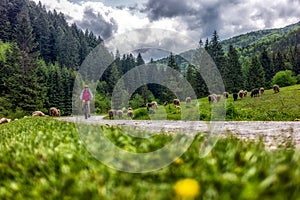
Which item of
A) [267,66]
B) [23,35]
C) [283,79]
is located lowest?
[283,79]

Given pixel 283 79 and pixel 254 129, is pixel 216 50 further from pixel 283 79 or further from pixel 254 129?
pixel 254 129

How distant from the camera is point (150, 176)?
3309 mm

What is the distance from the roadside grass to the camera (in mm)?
2506

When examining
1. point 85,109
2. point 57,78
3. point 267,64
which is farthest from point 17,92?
point 267,64

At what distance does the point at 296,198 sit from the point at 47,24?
14414cm

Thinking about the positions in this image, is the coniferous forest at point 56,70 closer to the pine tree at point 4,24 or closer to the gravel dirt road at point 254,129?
the pine tree at point 4,24

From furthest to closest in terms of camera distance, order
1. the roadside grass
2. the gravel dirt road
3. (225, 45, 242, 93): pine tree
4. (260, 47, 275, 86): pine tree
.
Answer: (260, 47, 275, 86): pine tree → (225, 45, 242, 93): pine tree → the gravel dirt road → the roadside grass

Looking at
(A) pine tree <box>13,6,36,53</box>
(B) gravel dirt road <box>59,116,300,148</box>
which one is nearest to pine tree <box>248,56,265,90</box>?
(A) pine tree <box>13,6,36,53</box>

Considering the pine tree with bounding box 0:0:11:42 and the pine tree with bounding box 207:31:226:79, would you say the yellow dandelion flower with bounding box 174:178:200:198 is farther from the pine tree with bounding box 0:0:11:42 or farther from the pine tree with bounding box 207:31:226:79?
the pine tree with bounding box 0:0:11:42

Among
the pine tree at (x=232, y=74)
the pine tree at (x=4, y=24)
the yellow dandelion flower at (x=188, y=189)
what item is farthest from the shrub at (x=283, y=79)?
the yellow dandelion flower at (x=188, y=189)

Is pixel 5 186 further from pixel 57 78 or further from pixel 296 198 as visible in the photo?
pixel 57 78

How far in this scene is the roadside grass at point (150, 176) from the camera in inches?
98.7

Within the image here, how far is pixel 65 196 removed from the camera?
2830 millimetres

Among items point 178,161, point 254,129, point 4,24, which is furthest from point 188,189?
point 4,24
